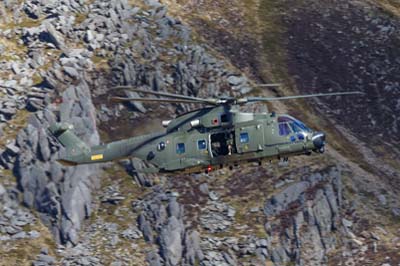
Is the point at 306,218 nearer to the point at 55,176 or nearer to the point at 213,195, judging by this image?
the point at 213,195

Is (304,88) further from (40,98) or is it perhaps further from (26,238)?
(26,238)

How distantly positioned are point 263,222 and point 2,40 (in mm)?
34713

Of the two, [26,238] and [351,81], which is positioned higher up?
[351,81]

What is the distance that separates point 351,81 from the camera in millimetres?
100125

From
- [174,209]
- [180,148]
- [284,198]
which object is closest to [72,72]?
[174,209]

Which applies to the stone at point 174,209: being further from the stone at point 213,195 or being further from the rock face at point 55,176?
the rock face at point 55,176

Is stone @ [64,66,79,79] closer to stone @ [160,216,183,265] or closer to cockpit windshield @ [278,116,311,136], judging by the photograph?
stone @ [160,216,183,265]

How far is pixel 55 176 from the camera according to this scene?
3378 inches

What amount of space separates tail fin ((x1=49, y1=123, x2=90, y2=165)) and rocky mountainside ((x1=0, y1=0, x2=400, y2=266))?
1133 centimetres

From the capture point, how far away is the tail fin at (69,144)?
63750 millimetres

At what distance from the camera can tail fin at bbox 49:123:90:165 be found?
6375 cm

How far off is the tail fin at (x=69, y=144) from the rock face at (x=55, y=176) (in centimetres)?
1807

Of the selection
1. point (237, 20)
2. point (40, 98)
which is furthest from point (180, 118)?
point (237, 20)

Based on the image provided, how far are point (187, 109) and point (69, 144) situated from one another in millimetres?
27434
